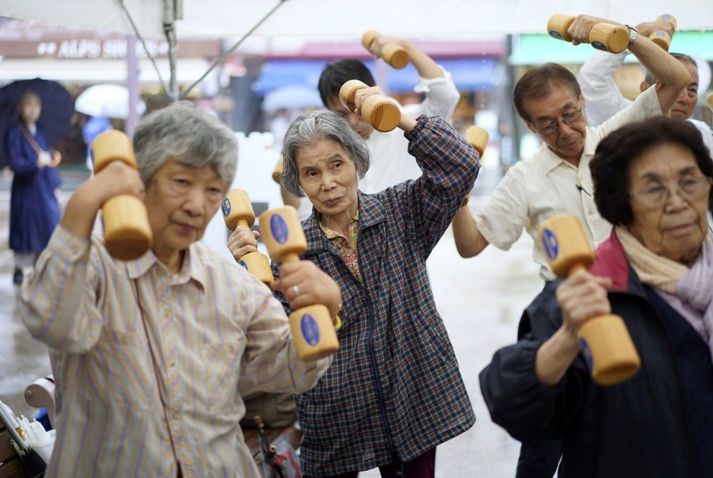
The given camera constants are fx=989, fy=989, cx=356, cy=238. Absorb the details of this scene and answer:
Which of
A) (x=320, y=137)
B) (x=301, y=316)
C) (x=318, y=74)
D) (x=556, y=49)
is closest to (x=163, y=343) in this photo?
(x=301, y=316)

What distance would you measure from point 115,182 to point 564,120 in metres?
2.03

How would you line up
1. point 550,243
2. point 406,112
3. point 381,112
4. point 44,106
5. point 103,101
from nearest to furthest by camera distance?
point 550,243
point 381,112
point 406,112
point 44,106
point 103,101

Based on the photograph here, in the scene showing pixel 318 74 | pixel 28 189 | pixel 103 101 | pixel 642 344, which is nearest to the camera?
pixel 642 344

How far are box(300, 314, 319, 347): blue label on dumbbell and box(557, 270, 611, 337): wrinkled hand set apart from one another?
1.68 feet

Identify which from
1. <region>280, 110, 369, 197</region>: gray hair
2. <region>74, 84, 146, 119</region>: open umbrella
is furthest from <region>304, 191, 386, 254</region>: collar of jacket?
<region>74, 84, 146, 119</region>: open umbrella

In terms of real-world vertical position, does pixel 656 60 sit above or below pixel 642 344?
above

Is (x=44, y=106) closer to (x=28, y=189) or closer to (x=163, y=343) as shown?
(x=28, y=189)

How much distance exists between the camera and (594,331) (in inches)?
69.4

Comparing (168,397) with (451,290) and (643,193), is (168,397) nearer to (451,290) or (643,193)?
(643,193)

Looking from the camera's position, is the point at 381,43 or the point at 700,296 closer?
the point at 700,296

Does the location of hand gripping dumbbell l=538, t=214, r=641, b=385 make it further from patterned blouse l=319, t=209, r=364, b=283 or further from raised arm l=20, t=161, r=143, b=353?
patterned blouse l=319, t=209, r=364, b=283

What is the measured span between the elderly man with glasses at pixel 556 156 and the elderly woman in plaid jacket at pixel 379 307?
62 centimetres

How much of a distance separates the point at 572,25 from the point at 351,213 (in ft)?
3.69

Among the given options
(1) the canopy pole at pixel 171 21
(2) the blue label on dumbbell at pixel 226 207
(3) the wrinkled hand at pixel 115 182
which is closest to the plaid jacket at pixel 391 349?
(2) the blue label on dumbbell at pixel 226 207
